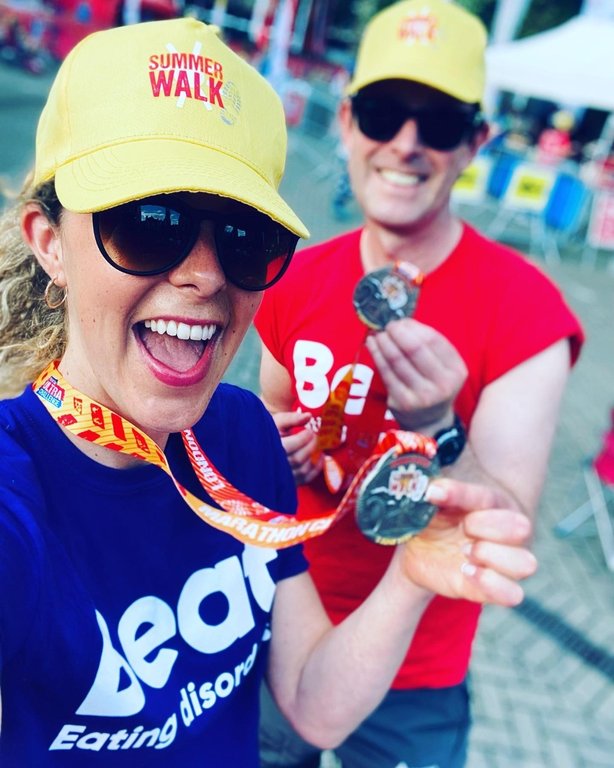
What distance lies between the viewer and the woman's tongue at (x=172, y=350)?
1.12 m

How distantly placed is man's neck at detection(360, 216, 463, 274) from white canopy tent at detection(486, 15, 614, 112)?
339 inches

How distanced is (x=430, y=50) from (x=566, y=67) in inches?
357

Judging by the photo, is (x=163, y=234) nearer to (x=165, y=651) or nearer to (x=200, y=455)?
(x=200, y=455)

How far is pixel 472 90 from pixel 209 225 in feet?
4.65

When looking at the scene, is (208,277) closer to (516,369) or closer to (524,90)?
(516,369)

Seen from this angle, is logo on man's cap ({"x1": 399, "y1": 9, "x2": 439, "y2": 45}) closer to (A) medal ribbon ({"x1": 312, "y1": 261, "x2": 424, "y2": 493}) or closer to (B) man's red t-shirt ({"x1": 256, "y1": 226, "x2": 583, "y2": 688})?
(B) man's red t-shirt ({"x1": 256, "y1": 226, "x2": 583, "y2": 688})

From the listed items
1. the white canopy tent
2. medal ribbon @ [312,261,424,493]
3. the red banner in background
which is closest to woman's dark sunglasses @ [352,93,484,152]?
medal ribbon @ [312,261,424,493]

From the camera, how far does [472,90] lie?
2098 millimetres

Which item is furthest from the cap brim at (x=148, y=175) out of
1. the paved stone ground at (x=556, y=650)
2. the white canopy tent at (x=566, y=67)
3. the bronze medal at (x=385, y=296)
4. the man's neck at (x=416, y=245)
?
the white canopy tent at (x=566, y=67)

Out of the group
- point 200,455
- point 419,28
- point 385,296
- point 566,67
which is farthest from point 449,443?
point 566,67

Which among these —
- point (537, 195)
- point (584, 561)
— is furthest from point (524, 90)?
point (584, 561)

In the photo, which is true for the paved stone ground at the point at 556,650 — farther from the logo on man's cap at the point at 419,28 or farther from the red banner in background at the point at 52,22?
the red banner in background at the point at 52,22

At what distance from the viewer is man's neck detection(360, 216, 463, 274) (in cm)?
202

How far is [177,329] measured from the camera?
1.10 meters
